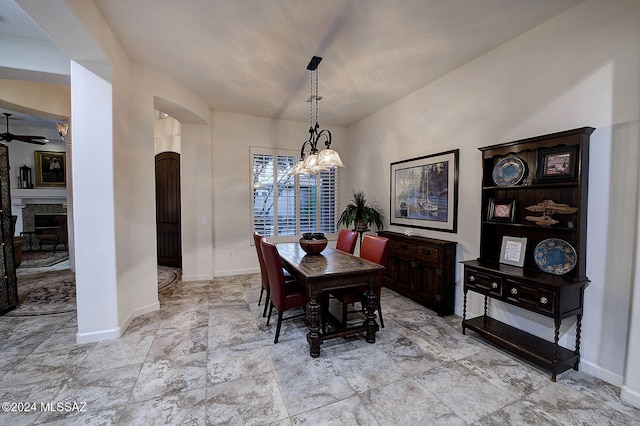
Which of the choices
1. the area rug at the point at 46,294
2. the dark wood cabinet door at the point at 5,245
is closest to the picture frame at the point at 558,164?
the area rug at the point at 46,294

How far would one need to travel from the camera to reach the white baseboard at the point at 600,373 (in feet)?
6.62

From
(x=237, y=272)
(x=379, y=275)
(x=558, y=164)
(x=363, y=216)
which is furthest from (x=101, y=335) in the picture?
(x=558, y=164)

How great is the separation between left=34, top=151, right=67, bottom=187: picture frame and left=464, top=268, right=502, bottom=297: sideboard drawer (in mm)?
10159

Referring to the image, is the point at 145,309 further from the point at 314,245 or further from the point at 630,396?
the point at 630,396

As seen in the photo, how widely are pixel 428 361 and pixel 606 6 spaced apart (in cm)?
327

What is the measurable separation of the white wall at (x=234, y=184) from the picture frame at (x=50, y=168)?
589 cm

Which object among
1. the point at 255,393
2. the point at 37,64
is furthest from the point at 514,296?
the point at 37,64

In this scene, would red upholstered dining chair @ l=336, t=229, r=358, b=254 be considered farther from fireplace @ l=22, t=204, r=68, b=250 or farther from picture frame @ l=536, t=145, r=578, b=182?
fireplace @ l=22, t=204, r=68, b=250

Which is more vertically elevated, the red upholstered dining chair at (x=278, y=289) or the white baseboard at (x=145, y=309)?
the red upholstered dining chair at (x=278, y=289)

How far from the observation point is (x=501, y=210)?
8.99 ft

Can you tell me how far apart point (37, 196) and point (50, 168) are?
0.85m

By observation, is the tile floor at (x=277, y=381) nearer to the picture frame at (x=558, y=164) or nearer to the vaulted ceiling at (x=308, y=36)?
the picture frame at (x=558, y=164)

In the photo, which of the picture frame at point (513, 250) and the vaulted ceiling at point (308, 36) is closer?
the vaulted ceiling at point (308, 36)

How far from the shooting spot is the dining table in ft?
7.89
